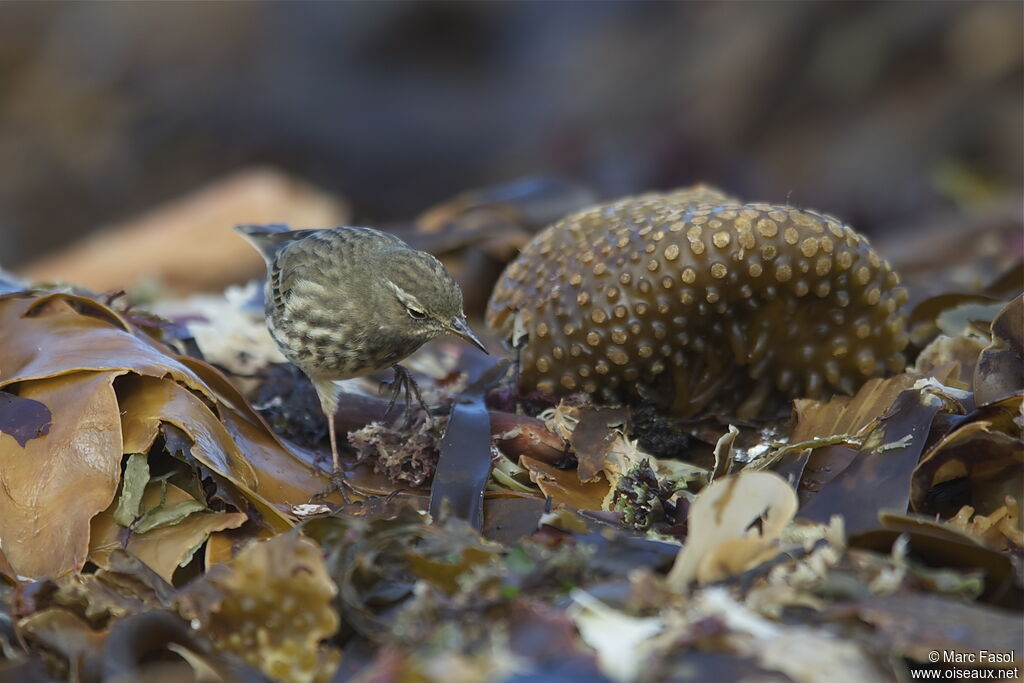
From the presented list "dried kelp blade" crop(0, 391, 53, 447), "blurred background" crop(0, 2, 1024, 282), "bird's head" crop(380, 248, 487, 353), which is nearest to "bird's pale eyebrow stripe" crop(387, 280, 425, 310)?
"bird's head" crop(380, 248, 487, 353)

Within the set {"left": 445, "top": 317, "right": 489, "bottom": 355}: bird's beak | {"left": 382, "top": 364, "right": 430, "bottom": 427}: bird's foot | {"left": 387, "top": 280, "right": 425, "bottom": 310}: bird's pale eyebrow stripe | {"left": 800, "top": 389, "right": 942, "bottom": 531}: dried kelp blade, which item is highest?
{"left": 387, "top": 280, "right": 425, "bottom": 310}: bird's pale eyebrow stripe

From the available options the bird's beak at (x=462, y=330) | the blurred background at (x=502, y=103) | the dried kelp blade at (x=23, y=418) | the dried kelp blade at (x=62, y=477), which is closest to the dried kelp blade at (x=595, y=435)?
the bird's beak at (x=462, y=330)

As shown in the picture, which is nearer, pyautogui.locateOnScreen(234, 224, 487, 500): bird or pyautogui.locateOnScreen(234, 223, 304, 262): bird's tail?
pyautogui.locateOnScreen(234, 224, 487, 500): bird

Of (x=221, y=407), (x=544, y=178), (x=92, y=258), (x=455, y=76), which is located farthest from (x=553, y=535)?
(x=455, y=76)

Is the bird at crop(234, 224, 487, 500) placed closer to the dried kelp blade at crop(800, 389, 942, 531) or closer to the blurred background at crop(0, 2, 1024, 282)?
the dried kelp blade at crop(800, 389, 942, 531)

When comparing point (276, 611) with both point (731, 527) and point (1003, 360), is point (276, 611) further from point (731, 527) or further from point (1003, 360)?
point (1003, 360)

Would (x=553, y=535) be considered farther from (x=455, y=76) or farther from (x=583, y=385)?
(x=455, y=76)

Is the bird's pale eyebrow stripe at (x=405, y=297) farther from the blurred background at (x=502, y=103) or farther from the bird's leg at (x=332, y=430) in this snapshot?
the blurred background at (x=502, y=103)
